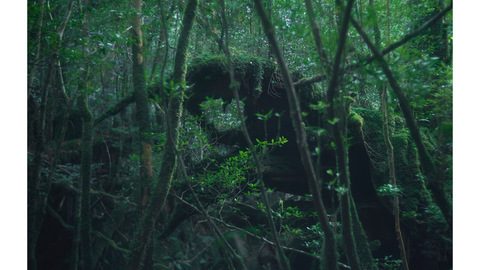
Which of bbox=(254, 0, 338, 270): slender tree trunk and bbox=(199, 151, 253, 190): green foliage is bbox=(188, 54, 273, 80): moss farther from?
bbox=(254, 0, 338, 270): slender tree trunk

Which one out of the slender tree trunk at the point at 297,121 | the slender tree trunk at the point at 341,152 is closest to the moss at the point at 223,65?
the slender tree trunk at the point at 341,152

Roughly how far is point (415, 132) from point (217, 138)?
10.5ft

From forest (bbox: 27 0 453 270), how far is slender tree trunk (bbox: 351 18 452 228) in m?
0.02

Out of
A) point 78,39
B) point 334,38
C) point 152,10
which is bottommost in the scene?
point 334,38

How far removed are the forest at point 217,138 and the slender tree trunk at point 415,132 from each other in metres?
0.02

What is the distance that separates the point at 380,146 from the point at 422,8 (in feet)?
5.41

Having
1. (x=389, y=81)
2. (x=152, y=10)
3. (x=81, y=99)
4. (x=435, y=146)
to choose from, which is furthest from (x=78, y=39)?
(x=435, y=146)

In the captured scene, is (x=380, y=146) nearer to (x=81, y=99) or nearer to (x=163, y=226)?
(x=163, y=226)

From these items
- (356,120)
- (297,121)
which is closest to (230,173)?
(356,120)

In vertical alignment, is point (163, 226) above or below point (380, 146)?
below

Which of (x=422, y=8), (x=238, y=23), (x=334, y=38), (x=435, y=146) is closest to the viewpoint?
(x=334, y=38)

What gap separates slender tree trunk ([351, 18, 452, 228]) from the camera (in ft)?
9.53

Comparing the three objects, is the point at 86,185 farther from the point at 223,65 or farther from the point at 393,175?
the point at 393,175
